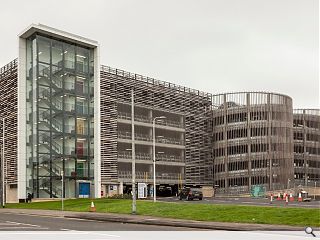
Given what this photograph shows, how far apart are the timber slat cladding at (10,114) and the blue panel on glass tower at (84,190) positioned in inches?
354

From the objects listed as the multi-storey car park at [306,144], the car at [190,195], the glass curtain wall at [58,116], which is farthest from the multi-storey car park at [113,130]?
the multi-storey car park at [306,144]

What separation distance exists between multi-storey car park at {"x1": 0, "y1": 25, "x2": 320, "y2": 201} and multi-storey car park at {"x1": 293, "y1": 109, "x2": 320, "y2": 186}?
16.5m

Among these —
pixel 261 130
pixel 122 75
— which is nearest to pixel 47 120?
pixel 122 75

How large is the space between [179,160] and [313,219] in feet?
205

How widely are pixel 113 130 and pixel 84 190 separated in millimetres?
10024

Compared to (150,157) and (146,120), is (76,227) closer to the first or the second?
(150,157)

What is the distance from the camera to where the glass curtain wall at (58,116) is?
6681 centimetres

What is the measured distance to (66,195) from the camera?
226 feet

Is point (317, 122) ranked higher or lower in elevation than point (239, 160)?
higher

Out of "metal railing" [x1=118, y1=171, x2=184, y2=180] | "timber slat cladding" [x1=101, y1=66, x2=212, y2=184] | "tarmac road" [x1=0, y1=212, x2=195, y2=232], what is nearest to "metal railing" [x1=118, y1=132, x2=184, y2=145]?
"timber slat cladding" [x1=101, y1=66, x2=212, y2=184]

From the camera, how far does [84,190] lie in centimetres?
7000

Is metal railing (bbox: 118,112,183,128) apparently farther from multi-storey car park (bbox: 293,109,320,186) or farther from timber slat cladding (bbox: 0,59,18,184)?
multi-storey car park (bbox: 293,109,320,186)

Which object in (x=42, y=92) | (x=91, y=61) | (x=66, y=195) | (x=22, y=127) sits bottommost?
(x=66, y=195)

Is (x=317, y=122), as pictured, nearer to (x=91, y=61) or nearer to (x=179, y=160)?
(x=179, y=160)
